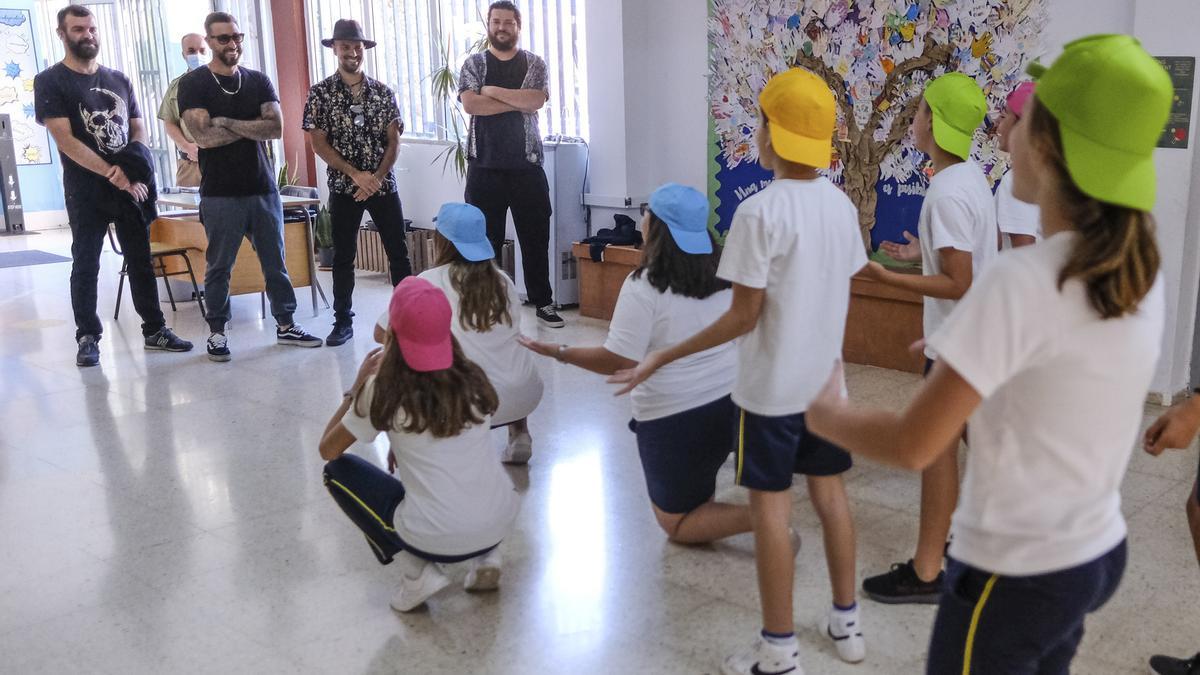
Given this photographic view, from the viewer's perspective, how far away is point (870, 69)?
5.31 meters

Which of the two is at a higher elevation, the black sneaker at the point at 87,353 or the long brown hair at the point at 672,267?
the long brown hair at the point at 672,267

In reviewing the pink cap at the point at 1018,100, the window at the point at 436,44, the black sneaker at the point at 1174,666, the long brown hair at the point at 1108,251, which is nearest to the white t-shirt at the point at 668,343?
the pink cap at the point at 1018,100

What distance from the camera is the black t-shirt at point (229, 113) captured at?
5.51 metres

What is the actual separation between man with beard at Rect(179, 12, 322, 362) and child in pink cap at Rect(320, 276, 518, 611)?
10.3 ft

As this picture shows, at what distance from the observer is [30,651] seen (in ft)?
8.66

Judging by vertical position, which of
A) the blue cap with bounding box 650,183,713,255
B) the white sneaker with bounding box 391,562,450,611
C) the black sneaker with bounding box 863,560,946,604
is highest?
the blue cap with bounding box 650,183,713,255

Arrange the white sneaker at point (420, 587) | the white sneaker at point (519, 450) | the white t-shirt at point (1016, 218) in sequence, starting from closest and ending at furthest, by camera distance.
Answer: the white sneaker at point (420, 587), the white t-shirt at point (1016, 218), the white sneaker at point (519, 450)

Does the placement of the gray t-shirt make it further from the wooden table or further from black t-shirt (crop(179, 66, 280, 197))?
the wooden table

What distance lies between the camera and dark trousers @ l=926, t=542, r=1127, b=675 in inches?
54.4

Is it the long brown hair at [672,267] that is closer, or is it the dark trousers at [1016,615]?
the dark trousers at [1016,615]

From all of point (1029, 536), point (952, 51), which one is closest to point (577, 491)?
point (1029, 536)

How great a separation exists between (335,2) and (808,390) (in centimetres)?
780

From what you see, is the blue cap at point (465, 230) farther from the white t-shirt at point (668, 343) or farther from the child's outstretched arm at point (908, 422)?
the child's outstretched arm at point (908, 422)

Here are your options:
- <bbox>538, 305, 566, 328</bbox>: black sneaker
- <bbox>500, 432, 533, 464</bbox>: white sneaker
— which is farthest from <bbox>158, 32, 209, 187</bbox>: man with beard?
<bbox>500, 432, 533, 464</bbox>: white sneaker
